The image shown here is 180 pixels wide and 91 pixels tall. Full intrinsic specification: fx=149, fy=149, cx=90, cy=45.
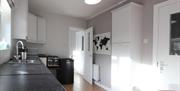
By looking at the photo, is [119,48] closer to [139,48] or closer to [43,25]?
[139,48]

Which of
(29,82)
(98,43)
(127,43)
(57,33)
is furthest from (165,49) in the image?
(57,33)

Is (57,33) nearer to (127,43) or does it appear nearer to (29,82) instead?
(127,43)

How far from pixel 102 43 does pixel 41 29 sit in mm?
2131

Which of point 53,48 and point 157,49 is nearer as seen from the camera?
point 157,49

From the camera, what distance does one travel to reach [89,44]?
5559mm

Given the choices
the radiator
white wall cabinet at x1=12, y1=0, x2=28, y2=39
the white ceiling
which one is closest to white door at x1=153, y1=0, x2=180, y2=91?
the white ceiling

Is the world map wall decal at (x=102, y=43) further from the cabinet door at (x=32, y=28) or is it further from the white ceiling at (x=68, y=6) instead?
the cabinet door at (x=32, y=28)

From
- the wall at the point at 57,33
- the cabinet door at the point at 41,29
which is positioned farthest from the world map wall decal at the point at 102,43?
the cabinet door at the point at 41,29

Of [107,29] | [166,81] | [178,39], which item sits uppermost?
[107,29]

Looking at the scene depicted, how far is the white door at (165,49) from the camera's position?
2512 millimetres

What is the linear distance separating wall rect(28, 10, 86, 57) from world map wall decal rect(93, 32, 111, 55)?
1.26 metres

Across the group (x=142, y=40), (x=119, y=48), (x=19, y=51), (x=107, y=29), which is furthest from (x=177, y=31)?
(x=19, y=51)

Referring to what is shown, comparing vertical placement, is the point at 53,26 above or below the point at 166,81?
above

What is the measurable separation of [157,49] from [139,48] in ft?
1.46
